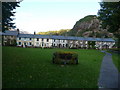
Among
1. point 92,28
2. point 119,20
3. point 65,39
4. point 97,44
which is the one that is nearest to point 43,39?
point 65,39

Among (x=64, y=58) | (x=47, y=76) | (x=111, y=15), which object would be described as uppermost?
(x=111, y=15)

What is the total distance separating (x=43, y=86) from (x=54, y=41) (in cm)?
7263

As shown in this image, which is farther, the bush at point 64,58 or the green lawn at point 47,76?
the bush at point 64,58

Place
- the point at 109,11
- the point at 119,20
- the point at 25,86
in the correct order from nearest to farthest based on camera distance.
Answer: the point at 25,86 < the point at 119,20 < the point at 109,11

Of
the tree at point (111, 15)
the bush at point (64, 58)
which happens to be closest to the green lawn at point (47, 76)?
the bush at point (64, 58)

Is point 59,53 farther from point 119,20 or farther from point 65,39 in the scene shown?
point 65,39

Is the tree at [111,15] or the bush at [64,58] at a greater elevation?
the tree at [111,15]

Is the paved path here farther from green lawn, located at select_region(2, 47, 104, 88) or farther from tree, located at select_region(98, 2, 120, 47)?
tree, located at select_region(98, 2, 120, 47)

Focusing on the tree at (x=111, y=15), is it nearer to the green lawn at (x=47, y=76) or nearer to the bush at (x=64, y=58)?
the bush at (x=64, y=58)

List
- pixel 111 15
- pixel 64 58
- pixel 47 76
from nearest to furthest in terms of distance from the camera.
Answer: pixel 47 76, pixel 64 58, pixel 111 15

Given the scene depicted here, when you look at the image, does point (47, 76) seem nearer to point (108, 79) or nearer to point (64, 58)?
point (108, 79)

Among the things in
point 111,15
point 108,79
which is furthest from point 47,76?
point 111,15

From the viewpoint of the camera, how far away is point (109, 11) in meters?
28.7

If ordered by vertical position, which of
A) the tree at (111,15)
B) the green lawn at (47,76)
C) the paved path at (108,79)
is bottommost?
the paved path at (108,79)
